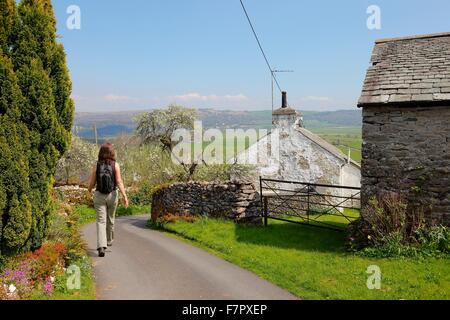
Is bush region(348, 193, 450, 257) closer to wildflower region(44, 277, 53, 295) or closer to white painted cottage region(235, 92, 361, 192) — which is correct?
wildflower region(44, 277, 53, 295)

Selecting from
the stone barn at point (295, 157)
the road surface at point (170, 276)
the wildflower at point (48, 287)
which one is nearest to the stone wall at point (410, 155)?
the road surface at point (170, 276)

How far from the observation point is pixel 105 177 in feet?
25.7

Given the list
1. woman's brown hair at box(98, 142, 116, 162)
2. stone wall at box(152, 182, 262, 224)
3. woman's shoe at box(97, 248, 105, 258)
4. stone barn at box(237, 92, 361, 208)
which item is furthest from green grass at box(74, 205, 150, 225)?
woman's brown hair at box(98, 142, 116, 162)

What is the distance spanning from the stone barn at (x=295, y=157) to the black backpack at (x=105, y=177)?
16253mm

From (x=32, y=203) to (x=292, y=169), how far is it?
18.4 meters

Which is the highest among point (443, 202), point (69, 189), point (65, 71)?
point (65, 71)

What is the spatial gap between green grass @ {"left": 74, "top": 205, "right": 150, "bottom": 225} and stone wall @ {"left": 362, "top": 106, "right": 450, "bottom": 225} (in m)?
12.5

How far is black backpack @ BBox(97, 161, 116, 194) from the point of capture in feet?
25.7

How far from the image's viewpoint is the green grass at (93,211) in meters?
18.4

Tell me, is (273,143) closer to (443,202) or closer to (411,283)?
(443,202)

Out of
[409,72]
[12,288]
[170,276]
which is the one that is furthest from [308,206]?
[12,288]
